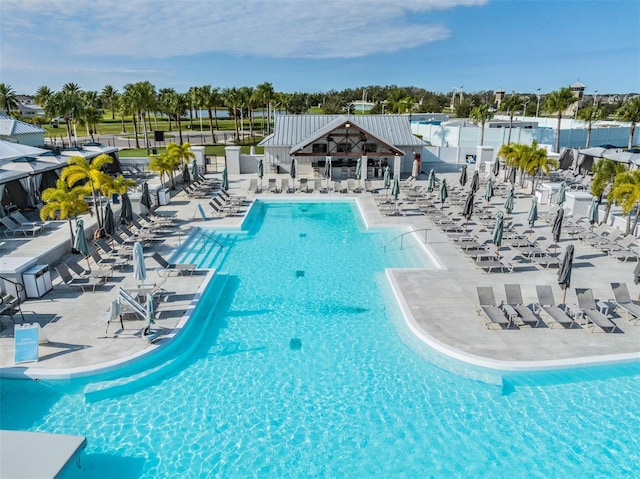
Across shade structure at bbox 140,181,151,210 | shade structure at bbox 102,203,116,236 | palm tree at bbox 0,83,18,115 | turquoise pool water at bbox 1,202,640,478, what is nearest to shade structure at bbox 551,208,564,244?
turquoise pool water at bbox 1,202,640,478

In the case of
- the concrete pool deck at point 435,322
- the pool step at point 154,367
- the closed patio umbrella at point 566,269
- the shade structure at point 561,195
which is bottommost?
the pool step at point 154,367

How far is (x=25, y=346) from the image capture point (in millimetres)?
10156

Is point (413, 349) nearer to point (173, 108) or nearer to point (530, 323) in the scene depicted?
point (530, 323)

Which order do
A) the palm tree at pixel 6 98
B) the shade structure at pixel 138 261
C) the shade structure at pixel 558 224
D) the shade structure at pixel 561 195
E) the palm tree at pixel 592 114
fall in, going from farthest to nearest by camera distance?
the palm tree at pixel 6 98
the palm tree at pixel 592 114
the shade structure at pixel 561 195
the shade structure at pixel 558 224
the shade structure at pixel 138 261

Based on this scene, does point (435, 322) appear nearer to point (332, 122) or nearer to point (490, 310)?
point (490, 310)

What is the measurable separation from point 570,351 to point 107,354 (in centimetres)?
1115

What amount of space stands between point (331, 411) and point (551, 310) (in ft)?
23.1

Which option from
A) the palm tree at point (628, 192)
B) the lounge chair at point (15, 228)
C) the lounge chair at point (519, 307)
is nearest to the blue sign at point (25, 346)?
the lounge chair at point (15, 228)

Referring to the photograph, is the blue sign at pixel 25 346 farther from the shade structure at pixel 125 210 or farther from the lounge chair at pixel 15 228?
the lounge chair at pixel 15 228

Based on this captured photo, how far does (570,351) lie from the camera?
1073cm

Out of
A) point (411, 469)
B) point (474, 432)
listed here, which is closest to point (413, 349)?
point (474, 432)

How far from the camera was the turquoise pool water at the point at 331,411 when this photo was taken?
26.3 ft

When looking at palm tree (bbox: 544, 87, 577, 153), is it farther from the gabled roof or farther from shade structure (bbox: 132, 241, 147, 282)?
shade structure (bbox: 132, 241, 147, 282)

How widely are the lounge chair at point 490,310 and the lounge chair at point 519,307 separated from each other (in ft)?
1.14
